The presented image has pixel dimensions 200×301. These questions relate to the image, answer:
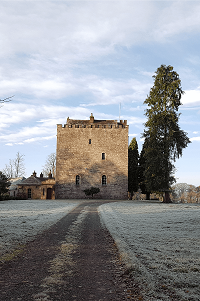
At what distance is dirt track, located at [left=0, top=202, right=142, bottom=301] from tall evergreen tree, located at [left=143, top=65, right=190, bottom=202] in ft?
71.1

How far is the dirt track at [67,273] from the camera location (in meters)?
3.68

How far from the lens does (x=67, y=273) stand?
4594mm

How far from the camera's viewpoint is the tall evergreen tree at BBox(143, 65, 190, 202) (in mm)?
28094

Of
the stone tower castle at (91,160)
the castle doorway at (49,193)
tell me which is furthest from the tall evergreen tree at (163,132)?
the castle doorway at (49,193)

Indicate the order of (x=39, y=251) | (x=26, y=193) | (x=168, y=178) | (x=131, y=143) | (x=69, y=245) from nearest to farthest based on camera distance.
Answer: (x=39, y=251) → (x=69, y=245) → (x=168, y=178) → (x=26, y=193) → (x=131, y=143)

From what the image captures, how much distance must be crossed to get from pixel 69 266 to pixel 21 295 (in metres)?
1.51

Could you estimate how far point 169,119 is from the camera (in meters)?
28.9

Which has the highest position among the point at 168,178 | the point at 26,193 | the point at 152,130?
the point at 152,130

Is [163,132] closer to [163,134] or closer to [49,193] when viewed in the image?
[163,134]

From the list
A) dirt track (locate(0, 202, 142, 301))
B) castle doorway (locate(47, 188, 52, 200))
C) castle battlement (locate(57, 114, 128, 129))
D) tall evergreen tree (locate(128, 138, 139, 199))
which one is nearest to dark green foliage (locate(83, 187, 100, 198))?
castle doorway (locate(47, 188, 52, 200))

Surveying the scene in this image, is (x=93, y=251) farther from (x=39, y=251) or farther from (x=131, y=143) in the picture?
(x=131, y=143)

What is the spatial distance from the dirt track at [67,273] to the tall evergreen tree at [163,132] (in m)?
21.7

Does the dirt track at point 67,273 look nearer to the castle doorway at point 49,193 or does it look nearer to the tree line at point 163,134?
the tree line at point 163,134

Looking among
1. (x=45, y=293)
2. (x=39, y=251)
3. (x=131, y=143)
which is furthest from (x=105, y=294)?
(x=131, y=143)
